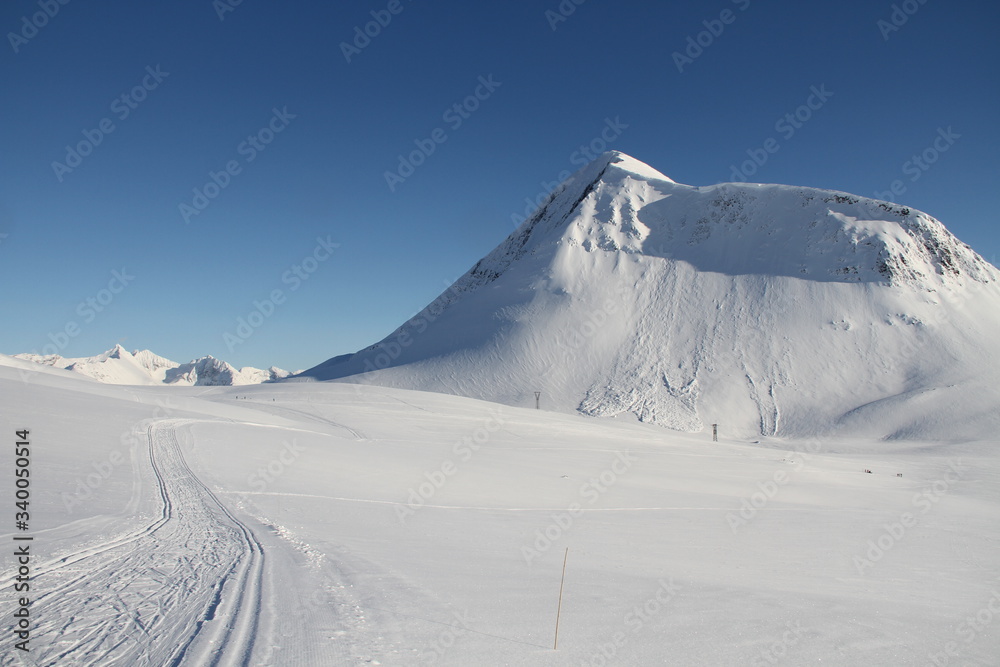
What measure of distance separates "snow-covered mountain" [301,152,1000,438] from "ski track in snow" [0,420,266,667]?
4764 cm

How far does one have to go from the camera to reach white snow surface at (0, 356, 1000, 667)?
15.7 ft

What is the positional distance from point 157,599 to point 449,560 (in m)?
3.52

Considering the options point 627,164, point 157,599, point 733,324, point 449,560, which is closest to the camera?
point 157,599

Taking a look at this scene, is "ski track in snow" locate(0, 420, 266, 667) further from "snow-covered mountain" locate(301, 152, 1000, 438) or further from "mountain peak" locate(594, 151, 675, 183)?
"mountain peak" locate(594, 151, 675, 183)

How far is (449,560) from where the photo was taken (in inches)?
295

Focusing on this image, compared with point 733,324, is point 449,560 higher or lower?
lower

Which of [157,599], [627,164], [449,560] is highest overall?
[627,164]

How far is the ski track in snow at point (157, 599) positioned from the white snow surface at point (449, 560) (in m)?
0.03

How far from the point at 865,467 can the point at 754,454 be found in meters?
5.65

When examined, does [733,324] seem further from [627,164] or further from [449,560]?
[449,560]

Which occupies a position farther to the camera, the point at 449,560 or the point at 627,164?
the point at 627,164

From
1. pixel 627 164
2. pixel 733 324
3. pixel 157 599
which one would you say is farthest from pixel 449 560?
pixel 627 164

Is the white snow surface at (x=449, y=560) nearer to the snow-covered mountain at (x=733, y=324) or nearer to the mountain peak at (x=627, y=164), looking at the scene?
the snow-covered mountain at (x=733, y=324)

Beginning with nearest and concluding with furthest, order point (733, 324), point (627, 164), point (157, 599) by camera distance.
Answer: point (157, 599) < point (733, 324) < point (627, 164)
